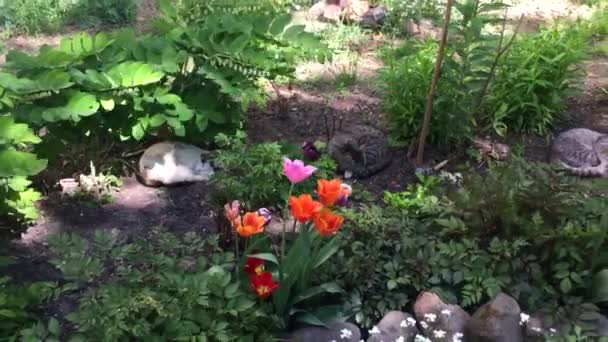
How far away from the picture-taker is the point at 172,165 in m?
4.32

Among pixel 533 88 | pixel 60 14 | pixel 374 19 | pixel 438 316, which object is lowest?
pixel 60 14

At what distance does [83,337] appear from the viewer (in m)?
2.86

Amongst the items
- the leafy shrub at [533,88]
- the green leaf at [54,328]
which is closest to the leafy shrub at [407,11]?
the leafy shrub at [533,88]

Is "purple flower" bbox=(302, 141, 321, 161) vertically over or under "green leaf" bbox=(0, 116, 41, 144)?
under

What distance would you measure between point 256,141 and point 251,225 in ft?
5.85

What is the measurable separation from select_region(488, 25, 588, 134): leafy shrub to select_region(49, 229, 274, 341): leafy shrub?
250cm

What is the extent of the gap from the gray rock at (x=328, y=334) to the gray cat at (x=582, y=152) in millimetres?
2000

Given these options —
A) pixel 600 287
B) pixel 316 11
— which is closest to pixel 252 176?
pixel 600 287

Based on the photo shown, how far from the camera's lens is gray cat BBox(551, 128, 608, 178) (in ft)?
15.1

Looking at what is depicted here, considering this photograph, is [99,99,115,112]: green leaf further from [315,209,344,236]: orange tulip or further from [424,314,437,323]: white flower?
[424,314,437,323]: white flower

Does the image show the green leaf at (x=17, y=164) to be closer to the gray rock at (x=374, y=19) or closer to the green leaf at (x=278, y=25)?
the green leaf at (x=278, y=25)

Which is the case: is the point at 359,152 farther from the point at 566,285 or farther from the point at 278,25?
the point at 566,285

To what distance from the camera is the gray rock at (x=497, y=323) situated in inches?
123

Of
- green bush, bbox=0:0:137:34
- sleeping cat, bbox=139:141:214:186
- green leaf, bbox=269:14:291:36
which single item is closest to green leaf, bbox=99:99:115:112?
sleeping cat, bbox=139:141:214:186
